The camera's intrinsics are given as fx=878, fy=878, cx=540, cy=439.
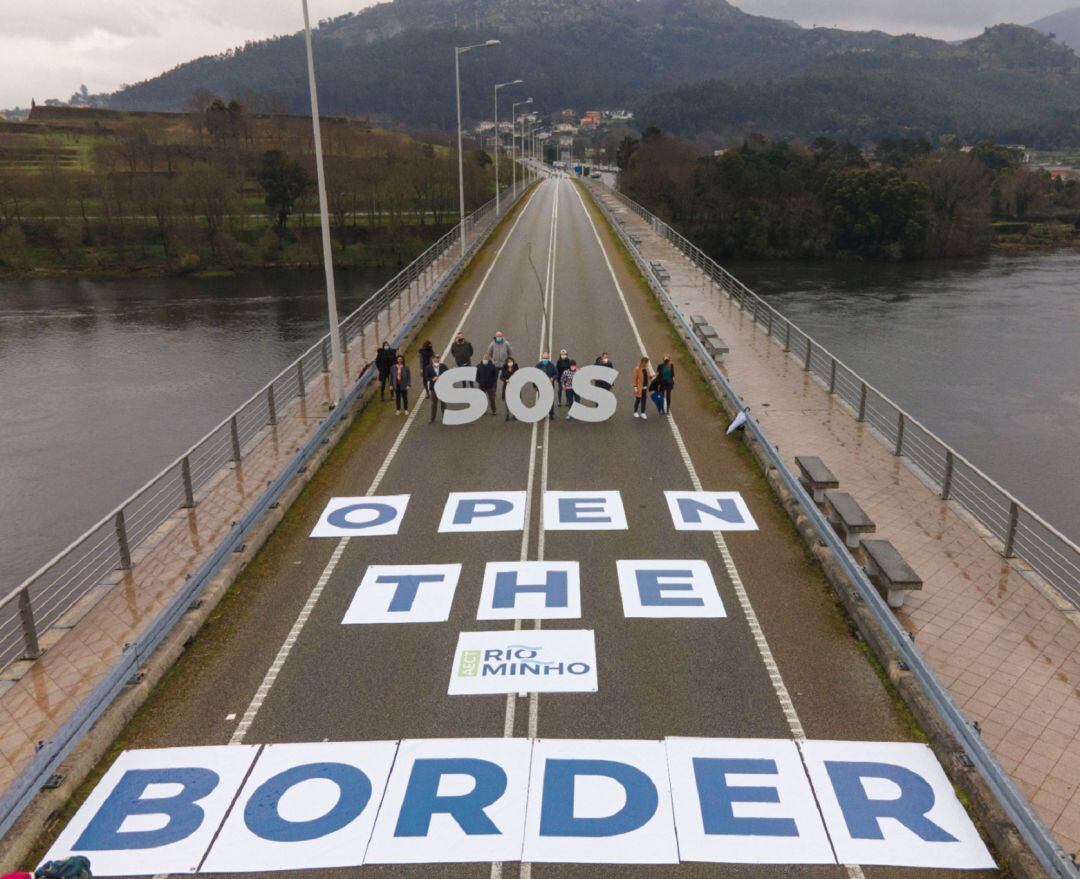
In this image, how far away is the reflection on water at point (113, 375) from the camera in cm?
2448

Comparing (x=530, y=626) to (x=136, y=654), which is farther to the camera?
(x=530, y=626)

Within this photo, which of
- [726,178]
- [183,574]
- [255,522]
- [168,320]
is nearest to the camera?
[183,574]

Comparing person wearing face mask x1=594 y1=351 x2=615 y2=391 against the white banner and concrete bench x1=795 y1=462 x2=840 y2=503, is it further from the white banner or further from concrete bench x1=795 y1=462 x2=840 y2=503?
the white banner

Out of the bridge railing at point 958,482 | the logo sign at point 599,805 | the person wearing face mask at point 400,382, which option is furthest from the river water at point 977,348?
the logo sign at point 599,805

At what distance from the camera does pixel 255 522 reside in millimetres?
13594

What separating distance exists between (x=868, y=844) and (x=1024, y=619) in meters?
4.57

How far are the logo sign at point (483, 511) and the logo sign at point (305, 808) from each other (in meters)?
5.32

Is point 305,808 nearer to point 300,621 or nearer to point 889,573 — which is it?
point 300,621

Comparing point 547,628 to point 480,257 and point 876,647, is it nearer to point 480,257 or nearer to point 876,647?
point 876,647

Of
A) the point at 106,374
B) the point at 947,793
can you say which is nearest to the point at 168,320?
the point at 106,374

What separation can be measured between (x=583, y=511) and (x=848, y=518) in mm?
4205

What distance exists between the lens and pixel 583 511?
14.6 m

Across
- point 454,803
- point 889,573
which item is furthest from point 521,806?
point 889,573

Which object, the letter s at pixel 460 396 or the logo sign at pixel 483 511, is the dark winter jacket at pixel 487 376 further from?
the logo sign at pixel 483 511
